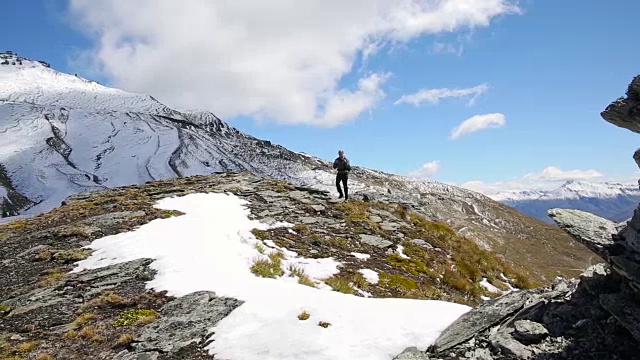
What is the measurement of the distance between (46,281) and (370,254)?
40.7 feet

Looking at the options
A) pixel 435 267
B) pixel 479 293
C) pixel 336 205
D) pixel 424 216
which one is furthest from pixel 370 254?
pixel 424 216

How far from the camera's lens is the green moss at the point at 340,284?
14.0 meters

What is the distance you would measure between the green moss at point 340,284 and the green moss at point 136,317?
223 inches

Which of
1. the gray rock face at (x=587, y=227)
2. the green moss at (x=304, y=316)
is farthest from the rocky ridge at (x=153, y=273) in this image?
the gray rock face at (x=587, y=227)

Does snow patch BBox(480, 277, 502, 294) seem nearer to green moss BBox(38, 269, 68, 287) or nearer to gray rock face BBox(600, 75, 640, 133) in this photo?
gray rock face BBox(600, 75, 640, 133)

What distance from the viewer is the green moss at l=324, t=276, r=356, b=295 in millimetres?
14016

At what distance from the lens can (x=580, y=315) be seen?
7699 mm

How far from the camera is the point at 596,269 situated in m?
8.45

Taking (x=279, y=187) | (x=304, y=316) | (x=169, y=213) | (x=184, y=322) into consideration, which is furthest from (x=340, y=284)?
(x=279, y=187)

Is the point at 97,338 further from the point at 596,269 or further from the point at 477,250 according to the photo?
the point at 477,250

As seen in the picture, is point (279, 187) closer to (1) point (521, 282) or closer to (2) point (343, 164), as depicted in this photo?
(2) point (343, 164)

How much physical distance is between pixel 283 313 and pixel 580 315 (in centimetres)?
603

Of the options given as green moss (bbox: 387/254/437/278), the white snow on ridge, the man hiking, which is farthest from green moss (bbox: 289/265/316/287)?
the man hiking

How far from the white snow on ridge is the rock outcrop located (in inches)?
27.0
